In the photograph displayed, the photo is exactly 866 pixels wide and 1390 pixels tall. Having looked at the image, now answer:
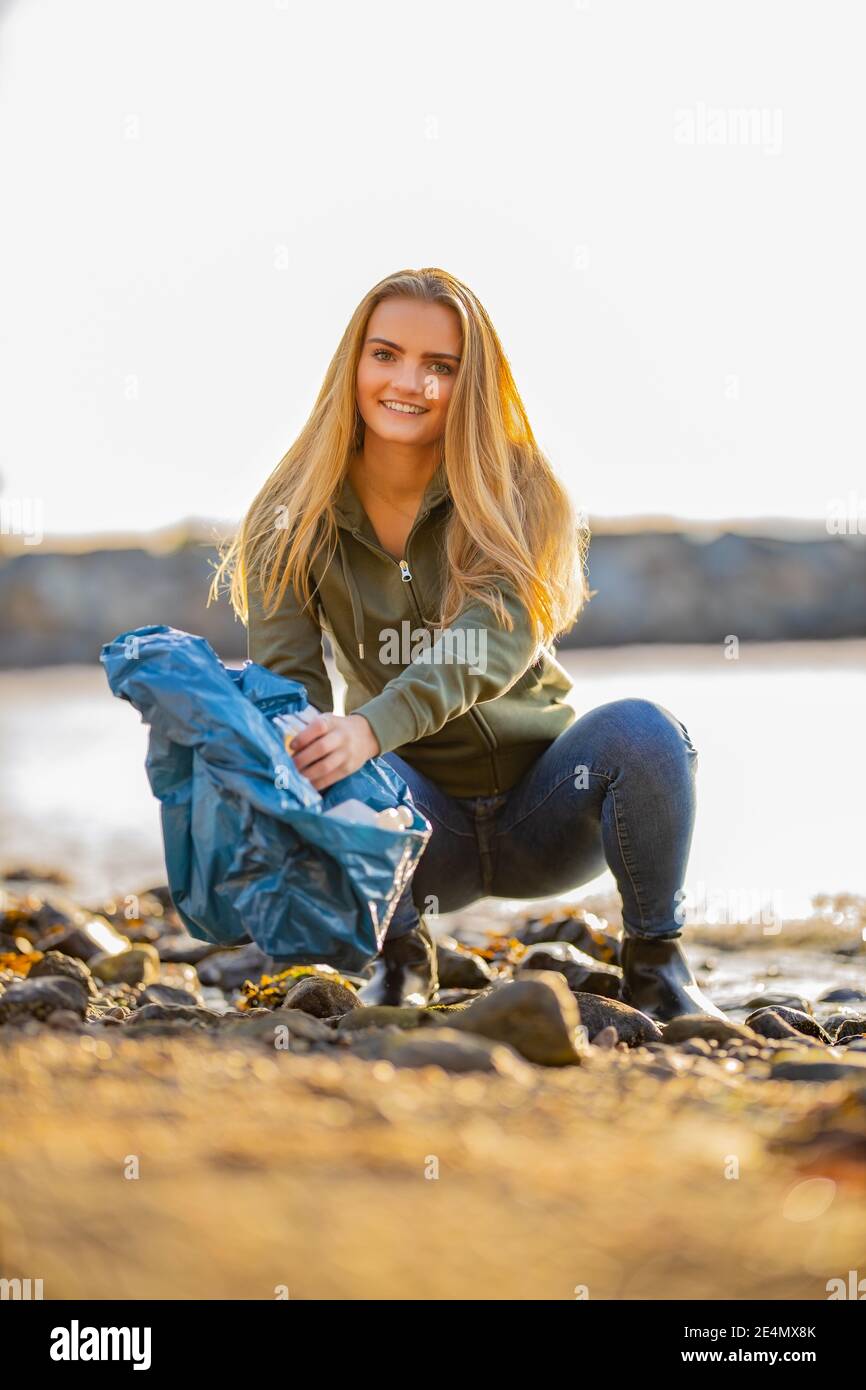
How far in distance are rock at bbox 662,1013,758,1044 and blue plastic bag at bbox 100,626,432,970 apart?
516 mm

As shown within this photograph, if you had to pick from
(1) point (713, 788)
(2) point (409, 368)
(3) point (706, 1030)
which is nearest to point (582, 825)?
(3) point (706, 1030)

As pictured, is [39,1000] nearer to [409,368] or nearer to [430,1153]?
[430,1153]

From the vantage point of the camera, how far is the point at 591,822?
2.81 metres

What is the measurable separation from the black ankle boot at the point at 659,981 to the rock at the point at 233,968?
1055 mm

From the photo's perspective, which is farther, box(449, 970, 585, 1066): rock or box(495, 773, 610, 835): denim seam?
box(495, 773, 610, 835): denim seam

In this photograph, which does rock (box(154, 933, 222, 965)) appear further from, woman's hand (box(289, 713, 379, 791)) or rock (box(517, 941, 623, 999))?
woman's hand (box(289, 713, 379, 791))

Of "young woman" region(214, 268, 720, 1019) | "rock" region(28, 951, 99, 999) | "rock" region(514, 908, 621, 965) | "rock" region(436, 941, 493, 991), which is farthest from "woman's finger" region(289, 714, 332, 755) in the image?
"rock" region(514, 908, 621, 965)

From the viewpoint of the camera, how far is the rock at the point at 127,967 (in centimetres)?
322

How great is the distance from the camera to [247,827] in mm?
2213

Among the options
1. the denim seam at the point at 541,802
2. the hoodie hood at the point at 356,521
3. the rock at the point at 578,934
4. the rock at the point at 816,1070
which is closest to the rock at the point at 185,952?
the rock at the point at 578,934

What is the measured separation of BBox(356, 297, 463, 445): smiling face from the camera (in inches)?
107

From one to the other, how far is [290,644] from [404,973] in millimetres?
711
